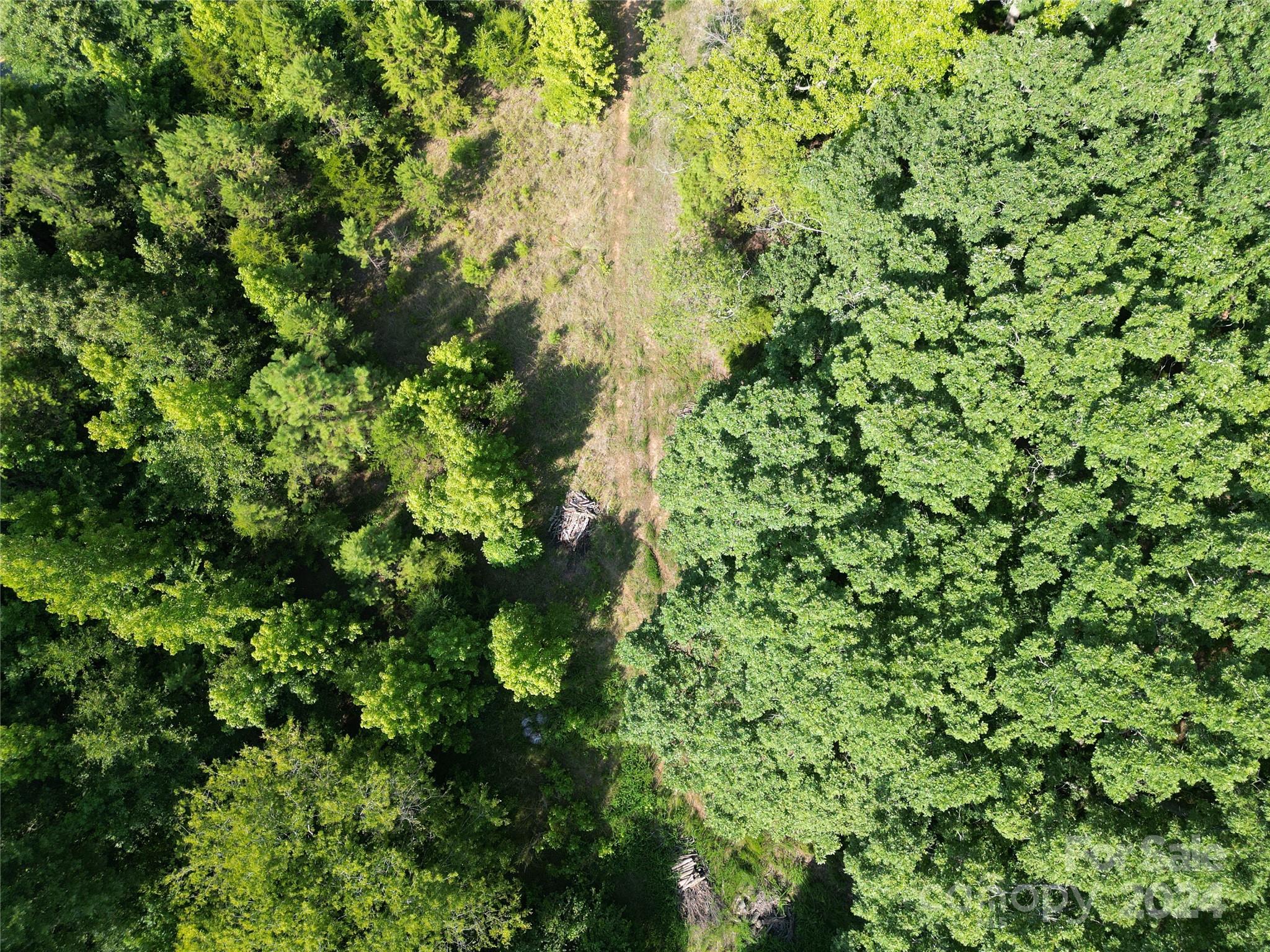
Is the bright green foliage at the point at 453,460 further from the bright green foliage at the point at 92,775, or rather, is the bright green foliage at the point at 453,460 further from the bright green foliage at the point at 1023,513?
the bright green foliage at the point at 92,775

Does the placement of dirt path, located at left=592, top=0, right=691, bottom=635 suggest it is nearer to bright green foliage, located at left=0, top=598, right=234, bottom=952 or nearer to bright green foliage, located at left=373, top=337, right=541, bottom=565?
bright green foliage, located at left=373, top=337, right=541, bottom=565

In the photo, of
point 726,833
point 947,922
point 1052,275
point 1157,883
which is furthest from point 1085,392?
point 726,833

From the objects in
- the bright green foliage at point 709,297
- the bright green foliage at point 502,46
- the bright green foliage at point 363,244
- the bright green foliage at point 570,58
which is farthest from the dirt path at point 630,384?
the bright green foliage at point 363,244

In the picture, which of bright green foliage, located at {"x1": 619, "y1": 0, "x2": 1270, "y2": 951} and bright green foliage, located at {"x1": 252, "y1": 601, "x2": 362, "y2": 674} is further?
bright green foliage, located at {"x1": 252, "y1": 601, "x2": 362, "y2": 674}

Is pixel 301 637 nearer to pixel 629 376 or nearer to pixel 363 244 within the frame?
pixel 363 244

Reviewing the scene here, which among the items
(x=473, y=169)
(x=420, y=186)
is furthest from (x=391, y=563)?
(x=473, y=169)

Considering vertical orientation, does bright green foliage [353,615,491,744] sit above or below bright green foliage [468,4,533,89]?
below

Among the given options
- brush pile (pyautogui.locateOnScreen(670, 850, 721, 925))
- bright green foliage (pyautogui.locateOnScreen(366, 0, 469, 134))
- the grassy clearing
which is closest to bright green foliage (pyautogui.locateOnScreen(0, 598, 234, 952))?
the grassy clearing
